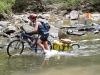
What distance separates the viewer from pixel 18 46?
946 cm

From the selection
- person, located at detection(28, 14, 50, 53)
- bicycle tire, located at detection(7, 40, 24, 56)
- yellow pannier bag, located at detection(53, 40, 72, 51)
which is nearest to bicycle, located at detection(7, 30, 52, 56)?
bicycle tire, located at detection(7, 40, 24, 56)

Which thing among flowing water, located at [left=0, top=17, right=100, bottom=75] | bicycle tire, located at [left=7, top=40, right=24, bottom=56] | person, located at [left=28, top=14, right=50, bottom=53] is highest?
person, located at [left=28, top=14, right=50, bottom=53]

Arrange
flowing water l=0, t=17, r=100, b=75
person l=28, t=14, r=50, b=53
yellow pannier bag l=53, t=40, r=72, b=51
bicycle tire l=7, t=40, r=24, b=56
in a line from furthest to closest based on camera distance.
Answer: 1. yellow pannier bag l=53, t=40, r=72, b=51
2. bicycle tire l=7, t=40, r=24, b=56
3. person l=28, t=14, r=50, b=53
4. flowing water l=0, t=17, r=100, b=75

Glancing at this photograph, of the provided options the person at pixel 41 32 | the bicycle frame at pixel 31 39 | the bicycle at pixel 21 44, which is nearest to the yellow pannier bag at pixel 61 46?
the person at pixel 41 32

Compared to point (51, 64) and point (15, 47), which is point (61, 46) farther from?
point (51, 64)

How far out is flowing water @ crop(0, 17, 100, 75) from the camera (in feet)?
22.1

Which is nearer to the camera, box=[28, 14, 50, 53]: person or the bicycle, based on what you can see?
box=[28, 14, 50, 53]: person

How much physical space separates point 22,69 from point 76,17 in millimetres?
19734

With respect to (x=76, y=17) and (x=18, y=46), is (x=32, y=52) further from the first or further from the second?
(x=76, y=17)

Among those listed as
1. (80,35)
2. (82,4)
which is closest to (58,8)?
(82,4)

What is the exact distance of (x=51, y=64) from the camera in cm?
768

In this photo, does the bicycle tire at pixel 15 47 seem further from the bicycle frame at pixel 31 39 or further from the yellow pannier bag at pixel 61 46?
the yellow pannier bag at pixel 61 46

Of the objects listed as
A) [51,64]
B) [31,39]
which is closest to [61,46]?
[31,39]

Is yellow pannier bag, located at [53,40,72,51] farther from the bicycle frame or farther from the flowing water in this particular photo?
the bicycle frame
